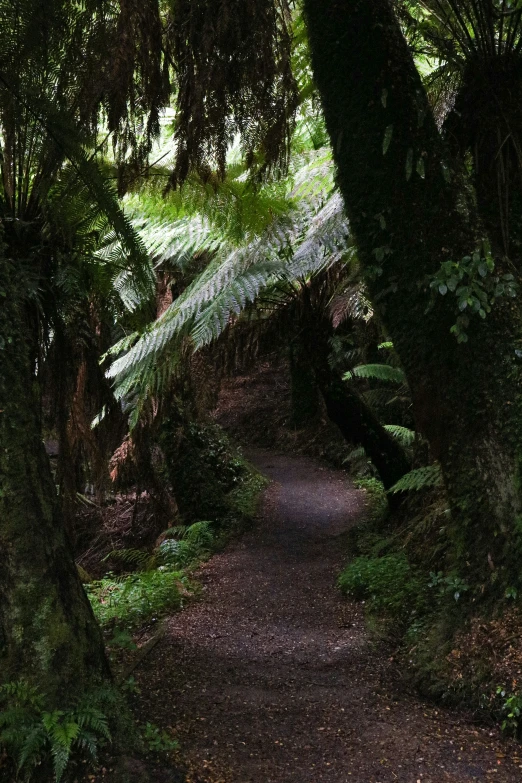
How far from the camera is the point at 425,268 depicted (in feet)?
9.70

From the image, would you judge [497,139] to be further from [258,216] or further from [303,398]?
[303,398]

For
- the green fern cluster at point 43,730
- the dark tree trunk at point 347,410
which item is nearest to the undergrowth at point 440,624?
the dark tree trunk at point 347,410

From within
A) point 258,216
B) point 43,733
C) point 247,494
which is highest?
point 258,216

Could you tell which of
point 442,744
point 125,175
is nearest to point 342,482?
point 125,175

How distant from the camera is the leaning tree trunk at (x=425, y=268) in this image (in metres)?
2.83

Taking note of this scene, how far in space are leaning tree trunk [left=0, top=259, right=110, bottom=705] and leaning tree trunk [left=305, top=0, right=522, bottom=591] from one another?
168 cm

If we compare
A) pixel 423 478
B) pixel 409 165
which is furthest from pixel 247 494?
pixel 409 165

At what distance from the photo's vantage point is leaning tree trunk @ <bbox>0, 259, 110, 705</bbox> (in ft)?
7.22

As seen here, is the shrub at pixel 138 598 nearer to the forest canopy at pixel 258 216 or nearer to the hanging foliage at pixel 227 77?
the forest canopy at pixel 258 216

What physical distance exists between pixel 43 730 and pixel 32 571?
499mm

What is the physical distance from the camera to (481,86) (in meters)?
3.31

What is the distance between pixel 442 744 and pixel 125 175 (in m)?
3.39

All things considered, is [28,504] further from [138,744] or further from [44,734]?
[138,744]

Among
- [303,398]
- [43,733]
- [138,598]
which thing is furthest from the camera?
[303,398]
